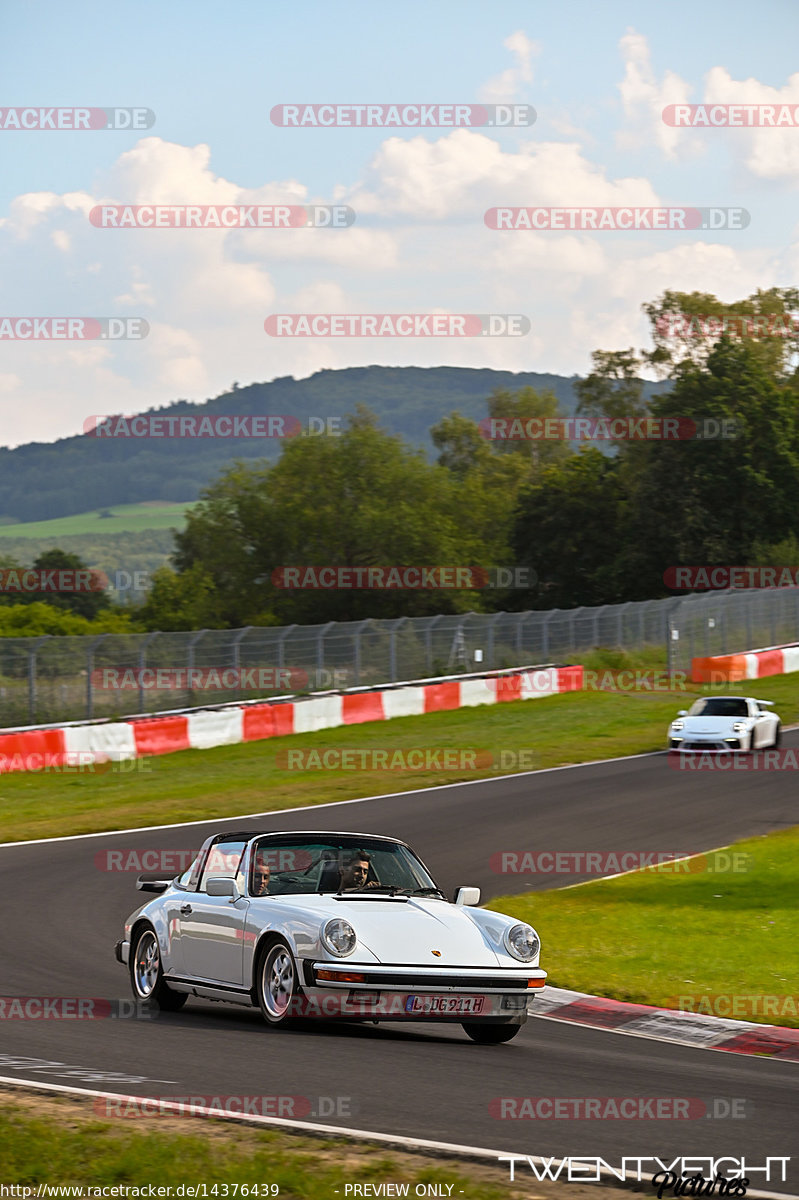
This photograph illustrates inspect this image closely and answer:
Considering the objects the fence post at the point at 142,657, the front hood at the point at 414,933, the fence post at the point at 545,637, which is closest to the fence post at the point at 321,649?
the fence post at the point at 142,657

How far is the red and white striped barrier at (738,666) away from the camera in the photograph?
42438 mm

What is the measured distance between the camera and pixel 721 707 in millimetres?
30109

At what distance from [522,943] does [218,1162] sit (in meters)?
3.80

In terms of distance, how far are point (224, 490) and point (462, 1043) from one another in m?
83.0

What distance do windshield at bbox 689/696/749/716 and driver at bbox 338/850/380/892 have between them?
68.1 feet

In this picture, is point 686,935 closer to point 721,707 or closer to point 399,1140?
point 399,1140

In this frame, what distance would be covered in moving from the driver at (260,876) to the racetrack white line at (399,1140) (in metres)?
2.81

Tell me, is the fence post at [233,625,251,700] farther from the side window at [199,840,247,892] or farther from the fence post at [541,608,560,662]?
the side window at [199,840,247,892]

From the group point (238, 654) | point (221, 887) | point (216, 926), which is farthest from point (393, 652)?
point (221, 887)

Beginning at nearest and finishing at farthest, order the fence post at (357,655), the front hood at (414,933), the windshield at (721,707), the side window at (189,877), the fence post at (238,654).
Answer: the front hood at (414,933) < the side window at (189,877) < the windshield at (721,707) < the fence post at (238,654) < the fence post at (357,655)

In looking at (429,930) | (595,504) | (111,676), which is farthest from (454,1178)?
(595,504)

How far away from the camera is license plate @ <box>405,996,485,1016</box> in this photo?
8859 millimetres

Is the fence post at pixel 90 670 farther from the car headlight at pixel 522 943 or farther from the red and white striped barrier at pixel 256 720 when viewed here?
the car headlight at pixel 522 943

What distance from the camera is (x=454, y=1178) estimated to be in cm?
571
